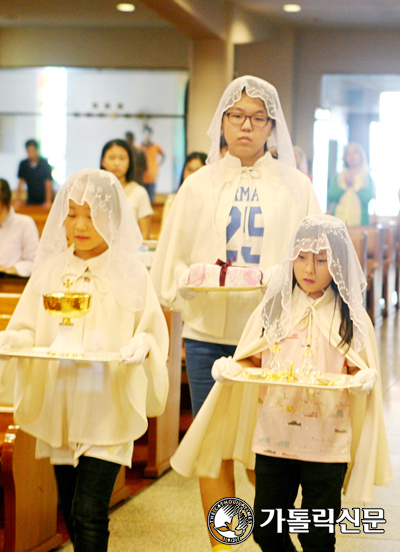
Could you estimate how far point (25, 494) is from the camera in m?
3.02

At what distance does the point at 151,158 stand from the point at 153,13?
2684 mm

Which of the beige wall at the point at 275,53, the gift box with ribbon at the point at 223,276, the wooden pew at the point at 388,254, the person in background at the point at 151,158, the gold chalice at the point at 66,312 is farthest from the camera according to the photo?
the person in background at the point at 151,158

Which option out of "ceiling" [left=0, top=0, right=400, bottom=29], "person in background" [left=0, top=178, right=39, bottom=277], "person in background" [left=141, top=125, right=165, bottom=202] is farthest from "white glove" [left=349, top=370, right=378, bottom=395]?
"person in background" [left=141, top=125, right=165, bottom=202]

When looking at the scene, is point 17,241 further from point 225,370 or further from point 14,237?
point 225,370

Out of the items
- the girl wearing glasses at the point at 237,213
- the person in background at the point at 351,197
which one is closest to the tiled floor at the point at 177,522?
the girl wearing glasses at the point at 237,213

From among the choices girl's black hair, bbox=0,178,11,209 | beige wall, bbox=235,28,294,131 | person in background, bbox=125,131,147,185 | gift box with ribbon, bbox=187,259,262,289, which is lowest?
gift box with ribbon, bbox=187,259,262,289

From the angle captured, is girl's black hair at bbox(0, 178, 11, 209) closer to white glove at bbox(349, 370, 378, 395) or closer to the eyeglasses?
the eyeglasses

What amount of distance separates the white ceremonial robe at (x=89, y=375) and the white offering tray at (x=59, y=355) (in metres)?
0.07

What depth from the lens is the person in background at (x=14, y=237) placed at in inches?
234

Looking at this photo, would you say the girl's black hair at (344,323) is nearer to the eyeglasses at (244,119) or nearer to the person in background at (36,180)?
the eyeglasses at (244,119)

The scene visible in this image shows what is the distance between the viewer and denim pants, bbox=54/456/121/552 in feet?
7.77

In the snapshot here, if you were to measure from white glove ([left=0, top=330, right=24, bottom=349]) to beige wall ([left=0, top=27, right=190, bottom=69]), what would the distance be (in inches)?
471

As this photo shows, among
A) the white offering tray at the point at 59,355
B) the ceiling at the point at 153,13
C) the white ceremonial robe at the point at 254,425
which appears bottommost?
the white ceremonial robe at the point at 254,425

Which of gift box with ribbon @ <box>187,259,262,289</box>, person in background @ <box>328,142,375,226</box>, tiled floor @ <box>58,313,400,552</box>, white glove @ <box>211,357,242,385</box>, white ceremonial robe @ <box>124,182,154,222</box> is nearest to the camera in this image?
white glove @ <box>211,357,242,385</box>
